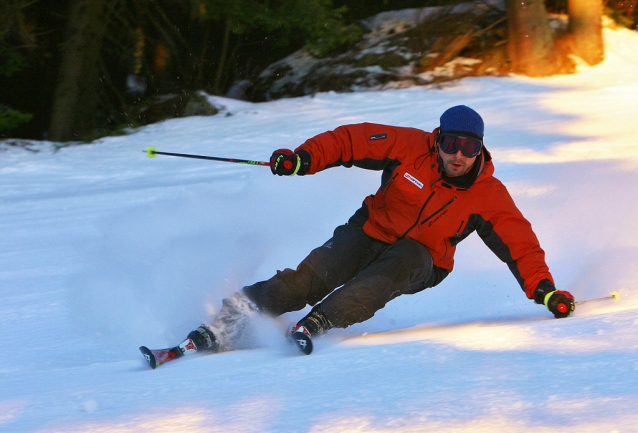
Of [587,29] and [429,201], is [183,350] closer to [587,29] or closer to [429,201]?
[429,201]

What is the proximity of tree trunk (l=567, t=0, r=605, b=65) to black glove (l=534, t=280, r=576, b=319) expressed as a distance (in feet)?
26.1

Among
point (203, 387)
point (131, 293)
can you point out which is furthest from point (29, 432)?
point (131, 293)

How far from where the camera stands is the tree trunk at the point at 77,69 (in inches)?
366

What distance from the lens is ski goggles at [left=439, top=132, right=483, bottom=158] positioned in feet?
10.4

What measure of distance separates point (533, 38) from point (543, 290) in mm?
7558

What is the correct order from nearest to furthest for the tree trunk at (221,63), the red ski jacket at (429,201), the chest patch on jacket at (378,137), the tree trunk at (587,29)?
the red ski jacket at (429,201)
the chest patch on jacket at (378,137)
the tree trunk at (587,29)
the tree trunk at (221,63)

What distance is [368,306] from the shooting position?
3.15 metres

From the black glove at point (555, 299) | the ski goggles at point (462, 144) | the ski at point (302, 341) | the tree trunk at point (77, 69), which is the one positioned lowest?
the ski at point (302, 341)

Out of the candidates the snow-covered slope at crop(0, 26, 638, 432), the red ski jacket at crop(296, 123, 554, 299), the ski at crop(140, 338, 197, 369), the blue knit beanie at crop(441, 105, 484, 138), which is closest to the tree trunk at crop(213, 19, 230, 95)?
the snow-covered slope at crop(0, 26, 638, 432)

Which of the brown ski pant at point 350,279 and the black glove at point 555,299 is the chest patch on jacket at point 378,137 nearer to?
the brown ski pant at point 350,279

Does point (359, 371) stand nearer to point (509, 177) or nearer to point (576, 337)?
point (576, 337)

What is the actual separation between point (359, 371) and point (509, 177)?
4.06 metres

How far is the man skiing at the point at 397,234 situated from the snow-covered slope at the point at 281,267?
0.16 m

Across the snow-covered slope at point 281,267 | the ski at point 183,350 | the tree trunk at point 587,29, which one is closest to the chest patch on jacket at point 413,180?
the snow-covered slope at point 281,267
